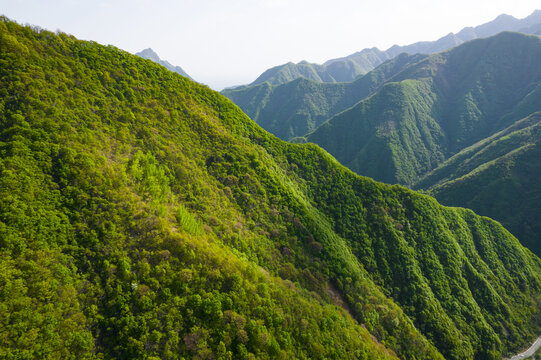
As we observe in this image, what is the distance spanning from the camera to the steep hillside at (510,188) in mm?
113812

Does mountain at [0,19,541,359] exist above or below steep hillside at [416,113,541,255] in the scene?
above

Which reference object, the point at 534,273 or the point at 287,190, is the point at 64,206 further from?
the point at 534,273

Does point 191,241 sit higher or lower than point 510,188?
higher

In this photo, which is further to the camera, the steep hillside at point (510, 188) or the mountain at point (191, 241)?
the steep hillside at point (510, 188)

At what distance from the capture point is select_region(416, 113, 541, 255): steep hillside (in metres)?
114

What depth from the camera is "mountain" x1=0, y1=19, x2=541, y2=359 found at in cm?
2328

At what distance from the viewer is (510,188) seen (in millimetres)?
121062

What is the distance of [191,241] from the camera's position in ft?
98.4

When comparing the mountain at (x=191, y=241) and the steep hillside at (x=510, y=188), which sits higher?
the mountain at (x=191, y=241)

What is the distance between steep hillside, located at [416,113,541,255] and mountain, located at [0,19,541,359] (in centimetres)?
5994

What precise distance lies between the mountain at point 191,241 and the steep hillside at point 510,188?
59939 millimetres

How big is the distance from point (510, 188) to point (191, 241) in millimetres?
163405

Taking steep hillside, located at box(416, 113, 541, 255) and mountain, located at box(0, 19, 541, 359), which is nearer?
mountain, located at box(0, 19, 541, 359)

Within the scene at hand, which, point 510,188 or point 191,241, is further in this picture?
point 510,188
